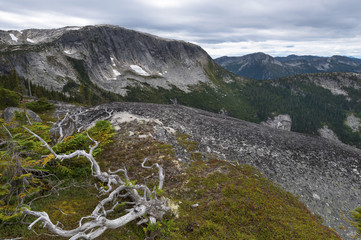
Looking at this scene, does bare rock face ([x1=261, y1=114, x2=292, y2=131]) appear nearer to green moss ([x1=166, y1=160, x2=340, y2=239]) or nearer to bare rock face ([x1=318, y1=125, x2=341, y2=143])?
bare rock face ([x1=318, y1=125, x2=341, y2=143])

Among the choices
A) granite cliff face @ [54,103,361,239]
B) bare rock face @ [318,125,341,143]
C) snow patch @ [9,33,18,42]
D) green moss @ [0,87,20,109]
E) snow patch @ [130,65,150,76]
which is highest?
snow patch @ [9,33,18,42]

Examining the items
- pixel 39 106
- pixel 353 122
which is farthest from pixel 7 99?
pixel 353 122

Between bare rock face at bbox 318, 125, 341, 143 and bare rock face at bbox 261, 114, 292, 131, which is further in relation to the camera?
bare rock face at bbox 261, 114, 292, 131

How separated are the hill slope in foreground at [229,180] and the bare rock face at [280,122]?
147530mm

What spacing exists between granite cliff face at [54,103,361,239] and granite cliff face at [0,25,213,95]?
10418 centimetres

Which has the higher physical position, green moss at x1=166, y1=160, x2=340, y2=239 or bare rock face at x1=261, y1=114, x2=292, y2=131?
green moss at x1=166, y1=160, x2=340, y2=239

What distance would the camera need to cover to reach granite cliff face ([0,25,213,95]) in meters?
107

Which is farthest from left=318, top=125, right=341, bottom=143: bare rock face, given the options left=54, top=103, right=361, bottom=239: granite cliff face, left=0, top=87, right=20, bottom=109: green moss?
left=0, top=87, right=20, bottom=109: green moss

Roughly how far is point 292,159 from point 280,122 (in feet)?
536

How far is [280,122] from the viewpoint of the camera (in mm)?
168750

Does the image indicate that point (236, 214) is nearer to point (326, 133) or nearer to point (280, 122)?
point (280, 122)

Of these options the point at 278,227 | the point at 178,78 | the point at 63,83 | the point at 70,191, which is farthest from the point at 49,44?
the point at 278,227

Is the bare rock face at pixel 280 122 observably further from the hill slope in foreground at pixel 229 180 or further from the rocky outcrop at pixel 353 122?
the hill slope in foreground at pixel 229 180

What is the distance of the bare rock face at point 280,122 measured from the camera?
165 metres
